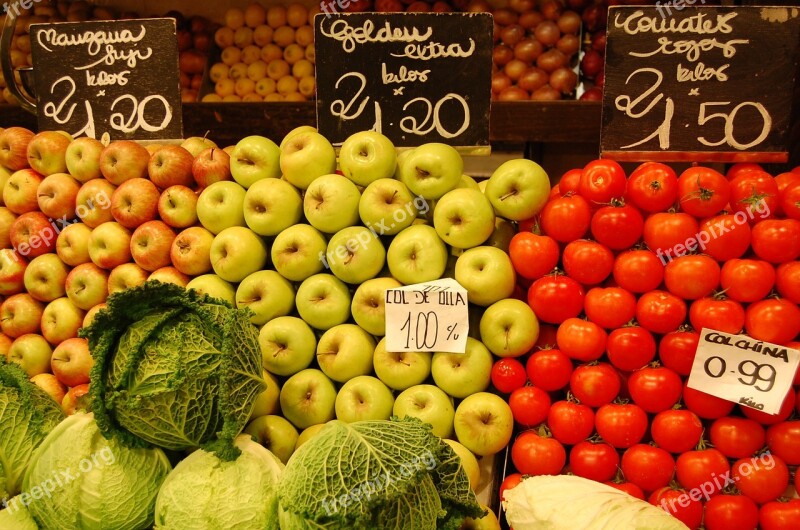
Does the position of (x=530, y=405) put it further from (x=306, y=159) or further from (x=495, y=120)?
(x=495, y=120)

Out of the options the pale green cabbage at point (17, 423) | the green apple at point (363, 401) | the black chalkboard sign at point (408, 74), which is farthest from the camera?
the black chalkboard sign at point (408, 74)

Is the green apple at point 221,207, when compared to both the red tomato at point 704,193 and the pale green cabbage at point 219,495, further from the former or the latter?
the red tomato at point 704,193

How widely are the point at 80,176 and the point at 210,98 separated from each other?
2.09m

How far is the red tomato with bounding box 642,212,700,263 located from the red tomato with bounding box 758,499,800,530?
587 millimetres

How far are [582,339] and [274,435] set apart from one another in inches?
29.9

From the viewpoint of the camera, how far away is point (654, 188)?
1432 millimetres

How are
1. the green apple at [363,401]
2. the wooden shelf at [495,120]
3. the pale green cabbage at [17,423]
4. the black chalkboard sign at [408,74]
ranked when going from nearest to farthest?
the pale green cabbage at [17,423], the green apple at [363,401], the black chalkboard sign at [408,74], the wooden shelf at [495,120]

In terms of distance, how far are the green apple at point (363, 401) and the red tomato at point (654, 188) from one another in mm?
770

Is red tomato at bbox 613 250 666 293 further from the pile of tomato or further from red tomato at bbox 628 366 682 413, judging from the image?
red tomato at bbox 628 366 682 413

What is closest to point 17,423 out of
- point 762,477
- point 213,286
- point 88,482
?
point 88,482

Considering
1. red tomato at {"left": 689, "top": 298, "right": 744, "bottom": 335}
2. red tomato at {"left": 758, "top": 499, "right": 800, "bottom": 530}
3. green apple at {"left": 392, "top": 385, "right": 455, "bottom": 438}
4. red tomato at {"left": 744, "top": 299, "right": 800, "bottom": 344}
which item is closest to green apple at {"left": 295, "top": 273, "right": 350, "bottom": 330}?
green apple at {"left": 392, "top": 385, "right": 455, "bottom": 438}

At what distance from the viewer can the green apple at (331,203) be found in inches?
62.1

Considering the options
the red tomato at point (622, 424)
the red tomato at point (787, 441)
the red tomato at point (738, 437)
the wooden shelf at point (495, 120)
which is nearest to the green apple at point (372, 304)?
the red tomato at point (622, 424)

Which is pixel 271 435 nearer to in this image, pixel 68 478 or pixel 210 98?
pixel 68 478
